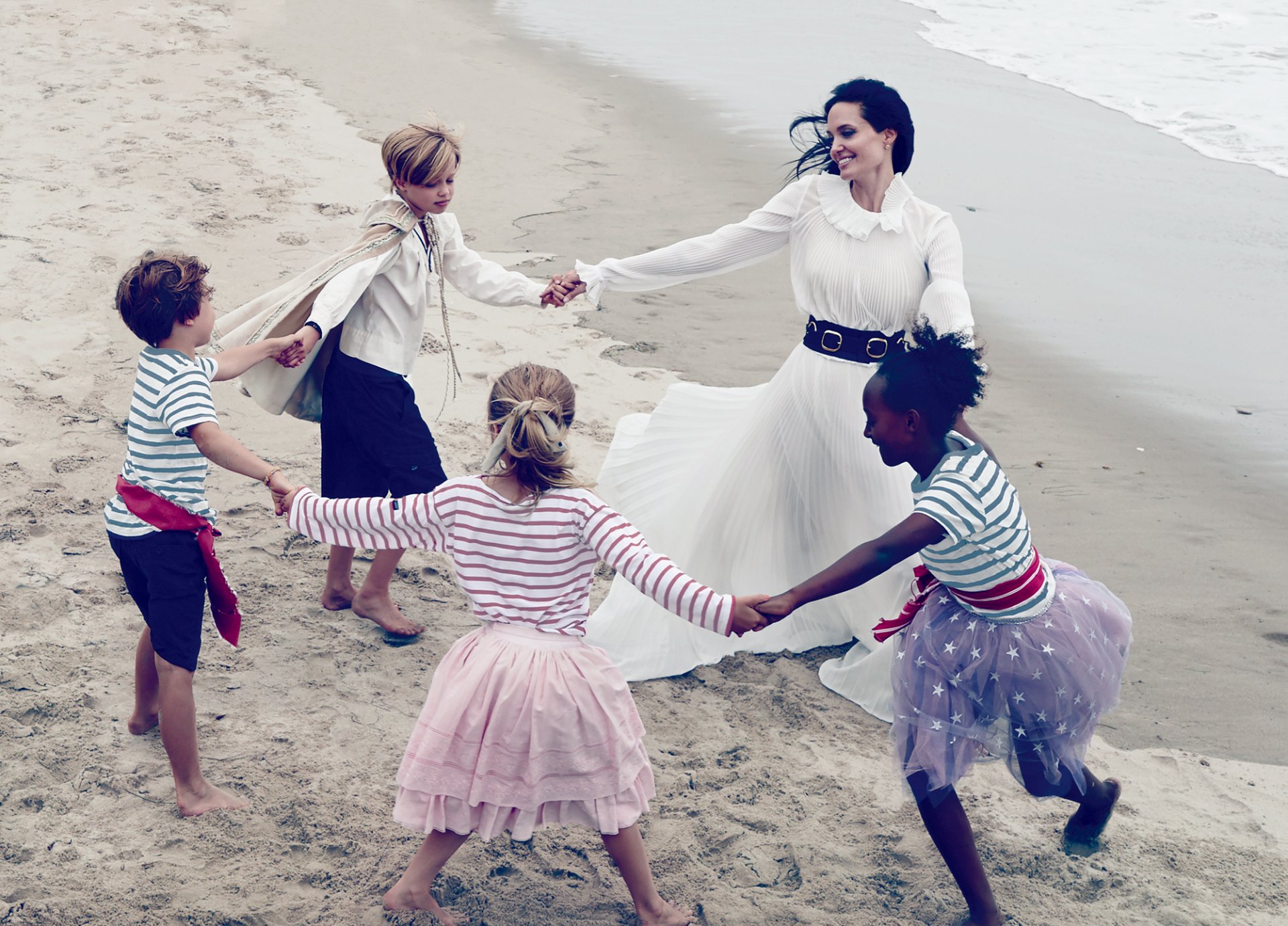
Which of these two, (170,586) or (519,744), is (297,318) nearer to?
(170,586)

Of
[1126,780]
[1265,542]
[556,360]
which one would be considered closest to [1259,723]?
[1126,780]

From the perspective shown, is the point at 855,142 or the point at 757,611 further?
the point at 855,142

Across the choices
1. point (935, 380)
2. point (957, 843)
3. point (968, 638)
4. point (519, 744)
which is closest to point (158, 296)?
point (519, 744)

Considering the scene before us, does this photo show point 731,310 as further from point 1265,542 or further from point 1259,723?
point 1259,723

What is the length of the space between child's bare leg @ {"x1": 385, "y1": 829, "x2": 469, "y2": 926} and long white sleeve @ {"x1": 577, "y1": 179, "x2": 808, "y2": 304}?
7.20 ft

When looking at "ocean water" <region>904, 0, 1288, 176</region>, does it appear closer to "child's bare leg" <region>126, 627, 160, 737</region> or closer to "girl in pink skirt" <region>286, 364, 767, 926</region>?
"girl in pink skirt" <region>286, 364, 767, 926</region>

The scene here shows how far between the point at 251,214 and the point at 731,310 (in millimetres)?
3159

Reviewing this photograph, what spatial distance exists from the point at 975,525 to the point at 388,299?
7.11 feet

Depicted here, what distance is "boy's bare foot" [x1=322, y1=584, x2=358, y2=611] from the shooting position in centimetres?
463

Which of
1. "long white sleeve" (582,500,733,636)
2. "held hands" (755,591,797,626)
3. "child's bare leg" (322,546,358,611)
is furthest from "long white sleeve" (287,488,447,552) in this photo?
"child's bare leg" (322,546,358,611)

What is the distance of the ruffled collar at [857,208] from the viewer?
4145mm

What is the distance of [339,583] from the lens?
4.62 meters

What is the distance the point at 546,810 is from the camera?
3.08 meters

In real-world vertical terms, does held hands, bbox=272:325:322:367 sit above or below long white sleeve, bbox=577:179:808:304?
below
